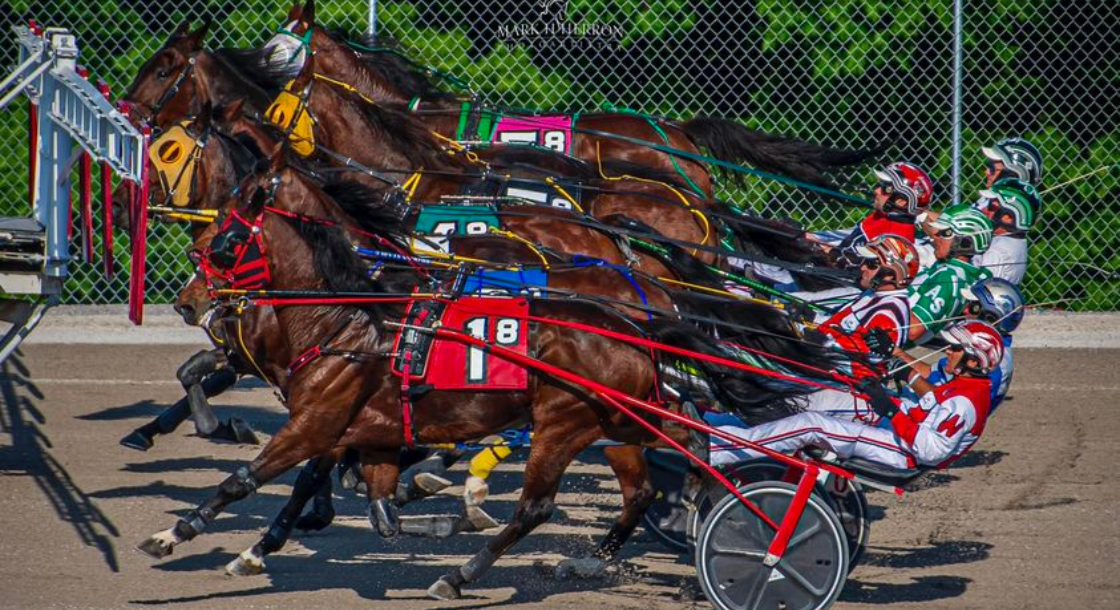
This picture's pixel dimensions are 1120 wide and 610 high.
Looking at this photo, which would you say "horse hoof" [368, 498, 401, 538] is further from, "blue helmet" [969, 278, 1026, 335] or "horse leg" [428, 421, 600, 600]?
"blue helmet" [969, 278, 1026, 335]

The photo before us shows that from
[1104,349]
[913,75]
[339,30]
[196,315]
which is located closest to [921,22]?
[913,75]

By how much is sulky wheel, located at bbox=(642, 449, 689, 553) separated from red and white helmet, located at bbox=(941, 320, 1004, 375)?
4.82 ft

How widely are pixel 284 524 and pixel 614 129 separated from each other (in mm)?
4280

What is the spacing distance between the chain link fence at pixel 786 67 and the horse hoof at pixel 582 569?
17.7 ft

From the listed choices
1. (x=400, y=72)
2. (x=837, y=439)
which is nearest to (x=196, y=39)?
(x=400, y=72)

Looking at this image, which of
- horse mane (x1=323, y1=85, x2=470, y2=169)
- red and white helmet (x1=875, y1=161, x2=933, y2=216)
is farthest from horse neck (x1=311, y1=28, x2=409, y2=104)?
red and white helmet (x1=875, y1=161, x2=933, y2=216)

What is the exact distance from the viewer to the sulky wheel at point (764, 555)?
6090mm

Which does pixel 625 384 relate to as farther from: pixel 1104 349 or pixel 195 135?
pixel 1104 349

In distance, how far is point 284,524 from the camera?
6.94m

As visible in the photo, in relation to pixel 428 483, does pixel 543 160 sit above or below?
above

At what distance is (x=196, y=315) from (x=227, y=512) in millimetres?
1912

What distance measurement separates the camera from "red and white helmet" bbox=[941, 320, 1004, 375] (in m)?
6.36

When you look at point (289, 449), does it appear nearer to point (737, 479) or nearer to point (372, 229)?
point (372, 229)

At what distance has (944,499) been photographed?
8.58 metres
